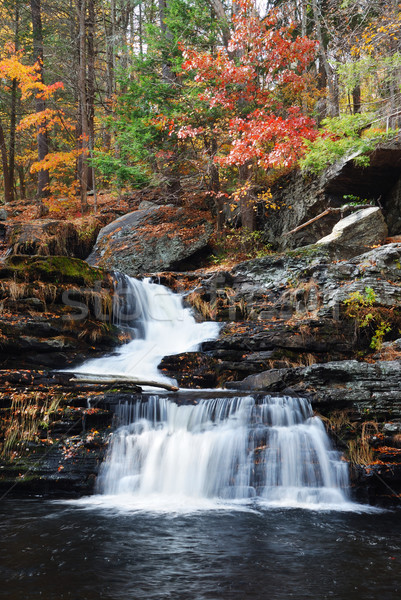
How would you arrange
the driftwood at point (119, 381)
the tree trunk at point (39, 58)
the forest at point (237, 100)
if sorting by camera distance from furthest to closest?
the tree trunk at point (39, 58) < the forest at point (237, 100) < the driftwood at point (119, 381)

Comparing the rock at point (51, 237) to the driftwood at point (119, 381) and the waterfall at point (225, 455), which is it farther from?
the waterfall at point (225, 455)

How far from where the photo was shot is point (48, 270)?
9609 millimetres

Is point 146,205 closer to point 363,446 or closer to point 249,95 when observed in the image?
point 249,95

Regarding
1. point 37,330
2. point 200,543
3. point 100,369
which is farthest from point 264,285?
point 200,543

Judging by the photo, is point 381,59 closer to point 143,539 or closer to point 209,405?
point 209,405

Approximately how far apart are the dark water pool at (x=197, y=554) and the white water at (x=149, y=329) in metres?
3.73

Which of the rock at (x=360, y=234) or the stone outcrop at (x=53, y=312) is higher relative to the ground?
the rock at (x=360, y=234)

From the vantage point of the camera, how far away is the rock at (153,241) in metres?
14.0

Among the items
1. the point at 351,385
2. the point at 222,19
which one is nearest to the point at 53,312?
the point at 351,385

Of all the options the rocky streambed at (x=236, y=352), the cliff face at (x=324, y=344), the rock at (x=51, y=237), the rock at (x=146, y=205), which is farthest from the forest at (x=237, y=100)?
the cliff face at (x=324, y=344)

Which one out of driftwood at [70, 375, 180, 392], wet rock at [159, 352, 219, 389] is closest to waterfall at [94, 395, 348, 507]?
driftwood at [70, 375, 180, 392]

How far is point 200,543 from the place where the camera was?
3.90m

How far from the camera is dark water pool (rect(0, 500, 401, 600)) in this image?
121 inches

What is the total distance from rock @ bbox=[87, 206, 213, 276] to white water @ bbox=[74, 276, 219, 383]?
238 centimetres
